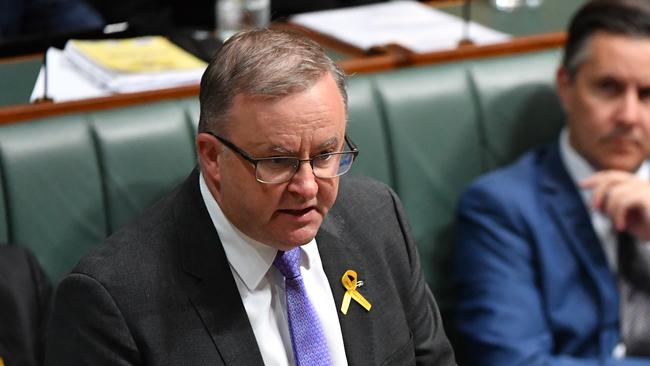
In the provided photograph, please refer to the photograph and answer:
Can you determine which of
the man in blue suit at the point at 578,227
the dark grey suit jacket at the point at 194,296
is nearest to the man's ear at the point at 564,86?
the man in blue suit at the point at 578,227

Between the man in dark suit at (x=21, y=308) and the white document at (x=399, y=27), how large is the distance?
0.95 meters

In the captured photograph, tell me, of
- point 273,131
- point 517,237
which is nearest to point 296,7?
point 517,237

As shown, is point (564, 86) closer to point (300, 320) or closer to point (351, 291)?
point (351, 291)

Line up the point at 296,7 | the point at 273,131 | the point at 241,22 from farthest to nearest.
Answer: the point at 296,7, the point at 241,22, the point at 273,131

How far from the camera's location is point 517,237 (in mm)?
2129

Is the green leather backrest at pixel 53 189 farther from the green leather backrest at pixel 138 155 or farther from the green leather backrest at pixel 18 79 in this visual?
the green leather backrest at pixel 18 79

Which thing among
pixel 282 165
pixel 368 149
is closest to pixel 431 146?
pixel 368 149

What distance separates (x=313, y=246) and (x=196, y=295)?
219mm

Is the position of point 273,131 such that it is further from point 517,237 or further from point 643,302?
point 643,302

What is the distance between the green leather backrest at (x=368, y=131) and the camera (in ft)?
7.18

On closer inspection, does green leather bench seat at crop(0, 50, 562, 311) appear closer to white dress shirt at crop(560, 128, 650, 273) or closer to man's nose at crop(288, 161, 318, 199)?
white dress shirt at crop(560, 128, 650, 273)

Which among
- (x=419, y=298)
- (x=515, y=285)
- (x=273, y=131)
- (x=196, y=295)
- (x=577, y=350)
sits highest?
(x=273, y=131)

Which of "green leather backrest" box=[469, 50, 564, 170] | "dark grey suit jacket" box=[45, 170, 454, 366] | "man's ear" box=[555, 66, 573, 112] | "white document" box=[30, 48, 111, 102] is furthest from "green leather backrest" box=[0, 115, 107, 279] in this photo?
"man's ear" box=[555, 66, 573, 112]

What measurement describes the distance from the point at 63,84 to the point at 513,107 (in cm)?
94
